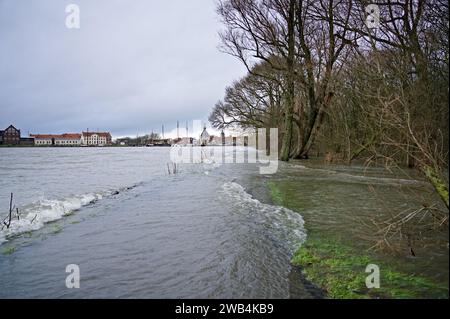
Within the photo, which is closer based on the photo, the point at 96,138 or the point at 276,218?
the point at 276,218

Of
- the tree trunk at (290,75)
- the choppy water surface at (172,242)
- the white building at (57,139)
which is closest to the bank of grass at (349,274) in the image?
the choppy water surface at (172,242)

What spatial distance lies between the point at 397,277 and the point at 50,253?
610 centimetres

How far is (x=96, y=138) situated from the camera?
154 meters

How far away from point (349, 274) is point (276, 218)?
3.65 meters

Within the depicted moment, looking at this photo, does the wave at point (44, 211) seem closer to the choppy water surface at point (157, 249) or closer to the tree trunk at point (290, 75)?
the choppy water surface at point (157, 249)

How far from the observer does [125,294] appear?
431 cm

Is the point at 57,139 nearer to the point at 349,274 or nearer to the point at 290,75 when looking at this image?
the point at 290,75

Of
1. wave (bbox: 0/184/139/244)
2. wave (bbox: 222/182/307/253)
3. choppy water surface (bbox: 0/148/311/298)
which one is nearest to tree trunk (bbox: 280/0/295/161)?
wave (bbox: 222/182/307/253)

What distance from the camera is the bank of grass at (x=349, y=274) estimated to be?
3914 mm

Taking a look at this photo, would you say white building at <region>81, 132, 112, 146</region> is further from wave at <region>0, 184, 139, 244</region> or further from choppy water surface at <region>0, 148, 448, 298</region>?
choppy water surface at <region>0, 148, 448, 298</region>

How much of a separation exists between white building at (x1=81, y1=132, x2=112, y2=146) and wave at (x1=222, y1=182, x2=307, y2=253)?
492 feet

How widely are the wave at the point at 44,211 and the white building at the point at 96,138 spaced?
145 meters

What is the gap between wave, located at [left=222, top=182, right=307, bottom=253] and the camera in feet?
21.2

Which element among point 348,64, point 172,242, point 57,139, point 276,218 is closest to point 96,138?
point 57,139
